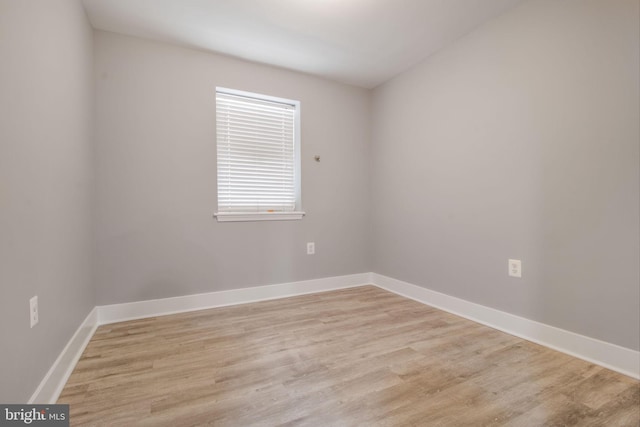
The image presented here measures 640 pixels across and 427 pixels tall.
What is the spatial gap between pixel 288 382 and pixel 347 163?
2313 mm

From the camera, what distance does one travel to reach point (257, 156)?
2865 millimetres

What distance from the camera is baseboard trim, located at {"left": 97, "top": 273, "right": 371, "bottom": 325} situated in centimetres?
228

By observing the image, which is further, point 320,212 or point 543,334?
point 320,212

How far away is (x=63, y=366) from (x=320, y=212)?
2.20m

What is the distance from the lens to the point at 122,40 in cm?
228

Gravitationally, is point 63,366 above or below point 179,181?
below

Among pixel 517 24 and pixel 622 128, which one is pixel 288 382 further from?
pixel 517 24

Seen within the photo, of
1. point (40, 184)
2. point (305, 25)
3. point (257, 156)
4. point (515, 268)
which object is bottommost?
point (515, 268)

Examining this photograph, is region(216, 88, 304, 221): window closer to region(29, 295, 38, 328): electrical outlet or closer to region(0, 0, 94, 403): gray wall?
region(0, 0, 94, 403): gray wall

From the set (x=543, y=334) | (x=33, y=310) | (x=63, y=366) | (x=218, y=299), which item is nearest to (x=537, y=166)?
(x=543, y=334)

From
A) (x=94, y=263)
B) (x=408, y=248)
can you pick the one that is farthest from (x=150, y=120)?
(x=408, y=248)

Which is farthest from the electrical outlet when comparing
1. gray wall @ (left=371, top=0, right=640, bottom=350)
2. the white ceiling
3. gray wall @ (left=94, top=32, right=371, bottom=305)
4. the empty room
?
gray wall @ (left=371, top=0, right=640, bottom=350)

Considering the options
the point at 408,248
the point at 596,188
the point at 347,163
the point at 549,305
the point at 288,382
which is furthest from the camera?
the point at 347,163

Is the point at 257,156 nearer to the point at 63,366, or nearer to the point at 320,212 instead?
the point at 320,212
